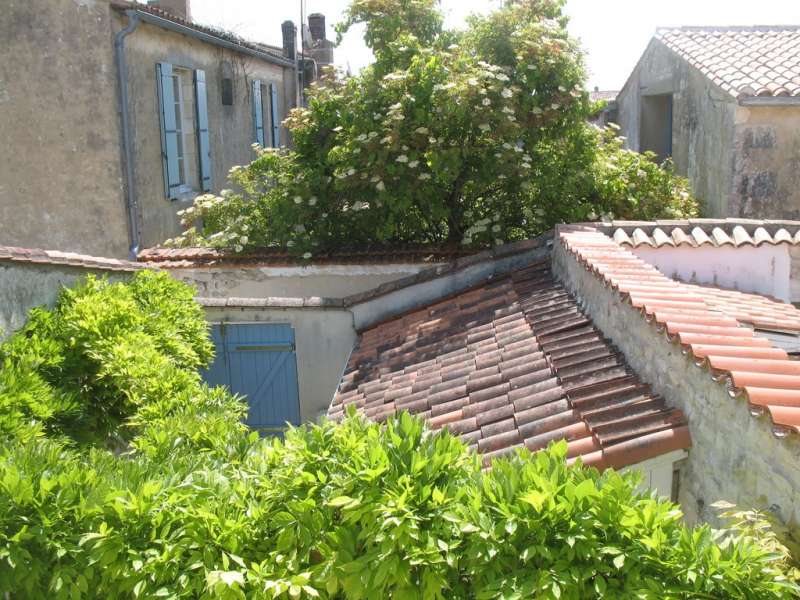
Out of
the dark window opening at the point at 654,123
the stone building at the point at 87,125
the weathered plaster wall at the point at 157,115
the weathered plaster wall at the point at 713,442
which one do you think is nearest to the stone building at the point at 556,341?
the weathered plaster wall at the point at 713,442

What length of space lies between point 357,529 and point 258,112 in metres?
14.6

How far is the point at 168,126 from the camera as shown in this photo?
11734 millimetres

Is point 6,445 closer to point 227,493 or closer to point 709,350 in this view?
point 227,493

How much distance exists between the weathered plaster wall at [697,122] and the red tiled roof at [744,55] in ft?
0.64

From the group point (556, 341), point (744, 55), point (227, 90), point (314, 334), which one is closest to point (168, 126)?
point (227, 90)

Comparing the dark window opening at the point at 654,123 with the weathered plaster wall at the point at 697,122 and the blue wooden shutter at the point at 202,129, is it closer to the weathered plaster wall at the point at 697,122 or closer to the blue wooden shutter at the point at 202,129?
the weathered plaster wall at the point at 697,122

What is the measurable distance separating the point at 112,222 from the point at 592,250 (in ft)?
22.8

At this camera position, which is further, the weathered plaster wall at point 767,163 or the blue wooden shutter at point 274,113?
the blue wooden shutter at point 274,113

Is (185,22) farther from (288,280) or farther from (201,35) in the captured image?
(288,280)

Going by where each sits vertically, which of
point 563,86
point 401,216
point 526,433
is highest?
point 563,86

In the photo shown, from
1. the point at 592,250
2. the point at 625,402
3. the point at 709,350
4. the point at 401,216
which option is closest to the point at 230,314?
the point at 401,216

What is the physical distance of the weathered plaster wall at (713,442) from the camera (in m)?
2.95

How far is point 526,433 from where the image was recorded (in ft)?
15.1

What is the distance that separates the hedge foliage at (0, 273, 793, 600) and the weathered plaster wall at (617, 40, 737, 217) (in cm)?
948
